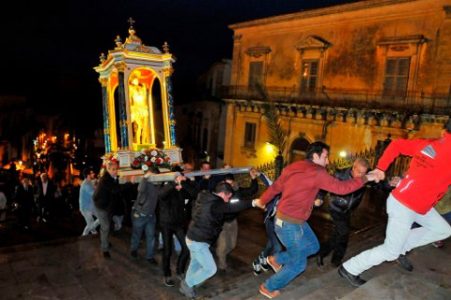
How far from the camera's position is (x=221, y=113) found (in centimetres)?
3027

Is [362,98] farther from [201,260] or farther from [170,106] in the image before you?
[201,260]

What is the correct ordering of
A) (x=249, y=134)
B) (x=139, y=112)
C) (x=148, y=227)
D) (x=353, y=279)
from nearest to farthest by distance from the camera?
(x=353, y=279) → (x=148, y=227) → (x=139, y=112) → (x=249, y=134)

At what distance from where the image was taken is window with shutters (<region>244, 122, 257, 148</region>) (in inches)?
984

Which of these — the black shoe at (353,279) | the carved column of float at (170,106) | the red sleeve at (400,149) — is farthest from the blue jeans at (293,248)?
the carved column of float at (170,106)

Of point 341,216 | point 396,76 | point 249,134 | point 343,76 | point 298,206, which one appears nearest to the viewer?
point 298,206

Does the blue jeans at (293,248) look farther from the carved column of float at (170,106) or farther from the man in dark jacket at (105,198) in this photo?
the carved column of float at (170,106)

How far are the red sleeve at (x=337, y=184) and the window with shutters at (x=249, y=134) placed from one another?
20.9 metres

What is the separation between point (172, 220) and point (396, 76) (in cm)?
1678

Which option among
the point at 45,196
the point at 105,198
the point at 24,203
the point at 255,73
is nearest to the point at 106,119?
the point at 45,196

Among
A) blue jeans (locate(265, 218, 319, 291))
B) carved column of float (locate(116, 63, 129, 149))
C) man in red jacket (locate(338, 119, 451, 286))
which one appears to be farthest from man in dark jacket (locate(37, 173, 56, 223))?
man in red jacket (locate(338, 119, 451, 286))

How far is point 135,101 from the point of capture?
43.8 ft

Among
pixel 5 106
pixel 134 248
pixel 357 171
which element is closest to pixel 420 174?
pixel 357 171


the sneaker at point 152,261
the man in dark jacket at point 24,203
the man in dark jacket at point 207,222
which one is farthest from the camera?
the man in dark jacket at point 24,203

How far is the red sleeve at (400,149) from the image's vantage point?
398 centimetres
